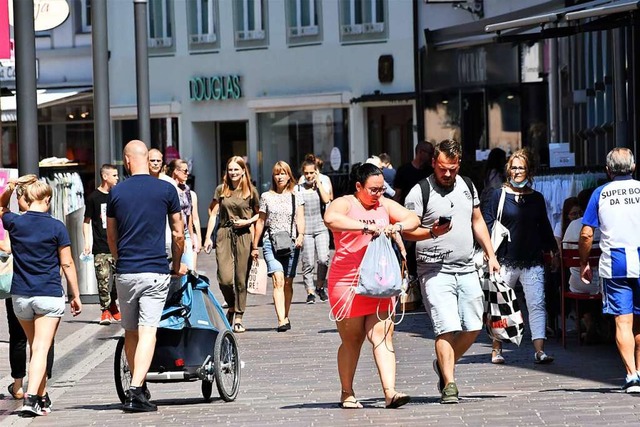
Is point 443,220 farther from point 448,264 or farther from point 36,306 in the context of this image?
point 36,306

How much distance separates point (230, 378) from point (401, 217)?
5.95ft

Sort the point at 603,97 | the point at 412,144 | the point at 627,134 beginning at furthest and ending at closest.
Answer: the point at 412,144 → the point at 603,97 → the point at 627,134

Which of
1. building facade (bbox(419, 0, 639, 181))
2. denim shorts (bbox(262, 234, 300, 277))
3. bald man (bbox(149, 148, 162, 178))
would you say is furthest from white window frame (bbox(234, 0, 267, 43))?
bald man (bbox(149, 148, 162, 178))

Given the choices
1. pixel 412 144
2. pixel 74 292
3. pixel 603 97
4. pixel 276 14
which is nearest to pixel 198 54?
pixel 276 14

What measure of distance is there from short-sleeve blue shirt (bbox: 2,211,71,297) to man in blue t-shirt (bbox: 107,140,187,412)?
44 centimetres

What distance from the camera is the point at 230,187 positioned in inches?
651

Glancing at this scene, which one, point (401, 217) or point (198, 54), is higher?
point (198, 54)

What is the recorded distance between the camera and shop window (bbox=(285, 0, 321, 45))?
36.6m

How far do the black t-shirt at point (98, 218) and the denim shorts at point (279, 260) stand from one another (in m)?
1.84

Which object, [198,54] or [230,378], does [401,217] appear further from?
[198,54]

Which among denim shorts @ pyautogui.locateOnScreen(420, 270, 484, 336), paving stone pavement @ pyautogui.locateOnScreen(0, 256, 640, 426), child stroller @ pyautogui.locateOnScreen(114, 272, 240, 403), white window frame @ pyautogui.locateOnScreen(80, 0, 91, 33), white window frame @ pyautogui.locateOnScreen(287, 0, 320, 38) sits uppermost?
white window frame @ pyautogui.locateOnScreen(80, 0, 91, 33)

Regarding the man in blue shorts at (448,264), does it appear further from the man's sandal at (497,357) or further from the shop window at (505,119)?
the shop window at (505,119)

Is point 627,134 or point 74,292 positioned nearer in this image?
point 74,292

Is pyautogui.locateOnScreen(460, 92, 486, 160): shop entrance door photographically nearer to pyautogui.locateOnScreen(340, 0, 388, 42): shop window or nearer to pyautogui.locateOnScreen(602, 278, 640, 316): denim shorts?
pyautogui.locateOnScreen(340, 0, 388, 42): shop window
